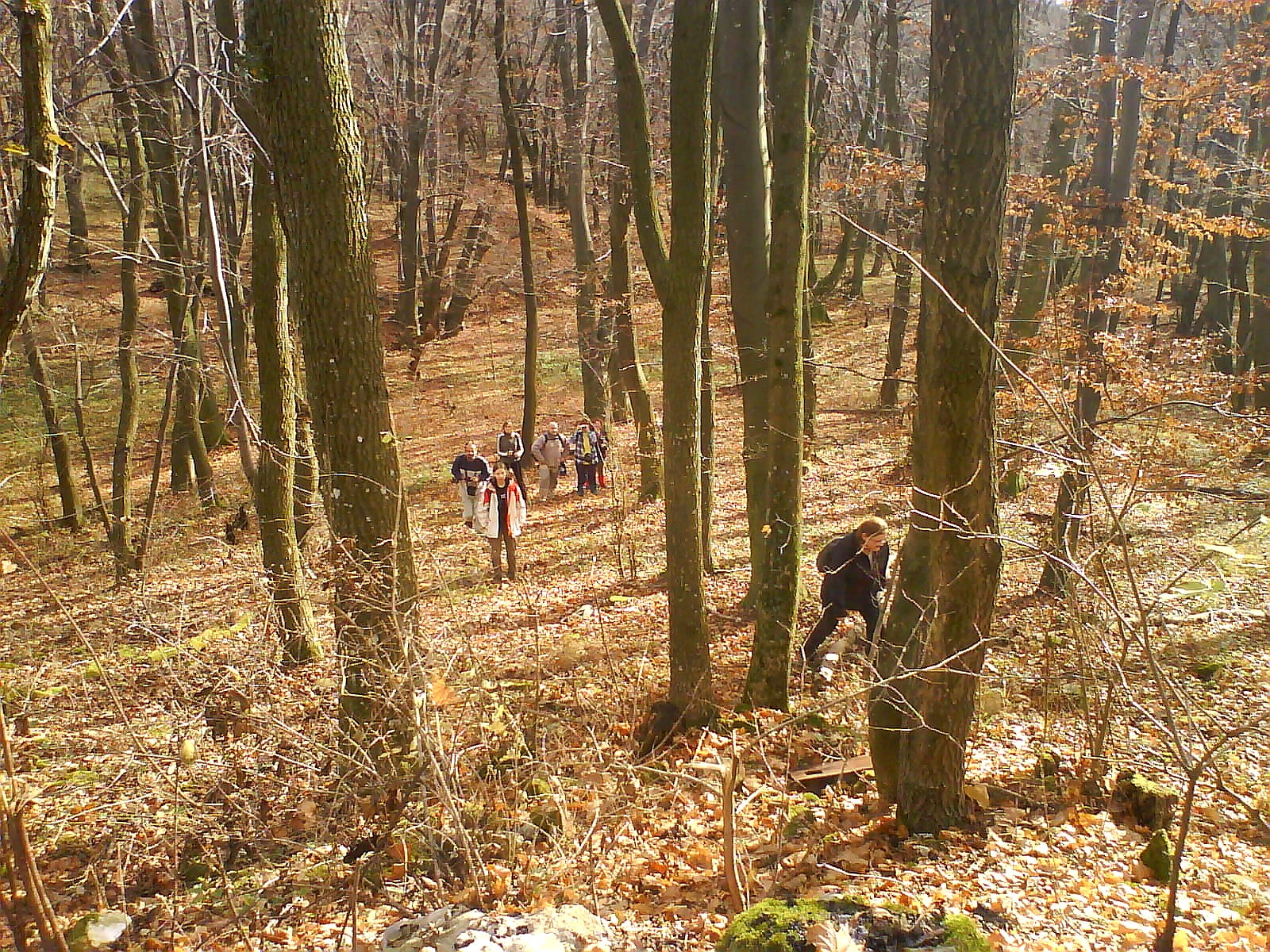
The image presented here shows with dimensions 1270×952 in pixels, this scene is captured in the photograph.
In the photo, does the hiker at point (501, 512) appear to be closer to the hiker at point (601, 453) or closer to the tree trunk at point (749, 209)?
the tree trunk at point (749, 209)

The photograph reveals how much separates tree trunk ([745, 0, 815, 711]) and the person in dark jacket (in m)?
6.20

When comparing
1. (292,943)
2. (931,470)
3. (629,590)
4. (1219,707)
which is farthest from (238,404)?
(1219,707)

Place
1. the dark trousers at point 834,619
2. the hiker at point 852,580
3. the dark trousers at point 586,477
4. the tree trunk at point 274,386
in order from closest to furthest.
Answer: the hiker at point 852,580, the dark trousers at point 834,619, the tree trunk at point 274,386, the dark trousers at point 586,477

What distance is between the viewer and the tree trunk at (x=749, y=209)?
317 inches

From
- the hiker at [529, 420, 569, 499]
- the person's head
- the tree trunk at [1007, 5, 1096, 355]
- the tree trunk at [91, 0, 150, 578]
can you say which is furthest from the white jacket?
the tree trunk at [1007, 5, 1096, 355]

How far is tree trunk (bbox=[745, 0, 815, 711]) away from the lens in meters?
6.31

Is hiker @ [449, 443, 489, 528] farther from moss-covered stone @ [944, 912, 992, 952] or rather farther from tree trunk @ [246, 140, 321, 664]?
moss-covered stone @ [944, 912, 992, 952]

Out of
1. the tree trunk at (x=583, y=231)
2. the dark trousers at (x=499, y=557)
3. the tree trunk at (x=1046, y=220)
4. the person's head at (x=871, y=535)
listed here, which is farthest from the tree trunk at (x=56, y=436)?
the tree trunk at (x=1046, y=220)

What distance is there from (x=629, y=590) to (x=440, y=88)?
1759cm

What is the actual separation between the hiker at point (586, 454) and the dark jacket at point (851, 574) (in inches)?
351

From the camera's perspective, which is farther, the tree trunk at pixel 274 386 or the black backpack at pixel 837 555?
the tree trunk at pixel 274 386

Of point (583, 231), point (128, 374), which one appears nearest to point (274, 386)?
point (128, 374)

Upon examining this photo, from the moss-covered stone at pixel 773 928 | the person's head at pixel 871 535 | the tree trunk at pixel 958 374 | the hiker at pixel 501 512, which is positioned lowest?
the hiker at pixel 501 512

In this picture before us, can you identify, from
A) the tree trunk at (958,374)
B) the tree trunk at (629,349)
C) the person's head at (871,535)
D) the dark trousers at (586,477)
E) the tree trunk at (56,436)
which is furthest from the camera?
the dark trousers at (586,477)
